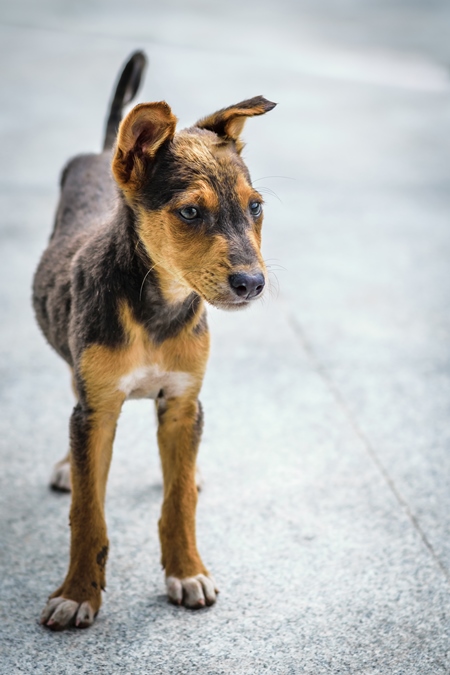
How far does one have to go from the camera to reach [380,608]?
3.43 meters

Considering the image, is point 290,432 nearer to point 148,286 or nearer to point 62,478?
point 62,478

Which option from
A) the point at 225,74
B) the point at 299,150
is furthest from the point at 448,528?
the point at 225,74

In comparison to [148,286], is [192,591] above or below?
below

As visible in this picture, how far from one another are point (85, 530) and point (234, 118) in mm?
1592

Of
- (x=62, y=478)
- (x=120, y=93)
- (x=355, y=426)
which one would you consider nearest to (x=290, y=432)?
(x=355, y=426)

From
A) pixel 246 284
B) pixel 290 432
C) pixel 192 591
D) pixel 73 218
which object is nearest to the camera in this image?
pixel 246 284

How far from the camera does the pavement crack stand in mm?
3902

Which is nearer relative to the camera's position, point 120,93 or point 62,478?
point 62,478

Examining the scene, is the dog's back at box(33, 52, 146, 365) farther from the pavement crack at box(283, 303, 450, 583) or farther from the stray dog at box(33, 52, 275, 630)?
the pavement crack at box(283, 303, 450, 583)

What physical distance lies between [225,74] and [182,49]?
72.6 inches

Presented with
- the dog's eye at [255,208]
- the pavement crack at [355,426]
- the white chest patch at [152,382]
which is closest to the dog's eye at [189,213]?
the dog's eye at [255,208]

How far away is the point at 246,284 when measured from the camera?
9.04 ft

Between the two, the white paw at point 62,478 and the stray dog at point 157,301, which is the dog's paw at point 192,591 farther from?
the white paw at point 62,478

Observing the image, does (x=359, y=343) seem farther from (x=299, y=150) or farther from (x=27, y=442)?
(x=299, y=150)
